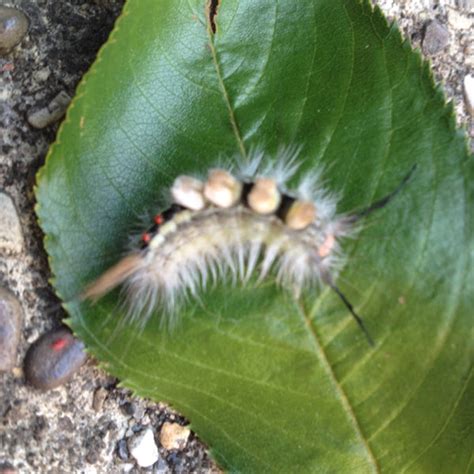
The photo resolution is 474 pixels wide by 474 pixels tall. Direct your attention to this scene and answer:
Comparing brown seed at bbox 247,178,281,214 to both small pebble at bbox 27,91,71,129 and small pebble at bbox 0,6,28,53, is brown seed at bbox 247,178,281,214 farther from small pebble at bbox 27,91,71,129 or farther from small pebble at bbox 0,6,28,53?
small pebble at bbox 0,6,28,53

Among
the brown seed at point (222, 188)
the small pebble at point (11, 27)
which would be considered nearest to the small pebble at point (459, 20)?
the brown seed at point (222, 188)

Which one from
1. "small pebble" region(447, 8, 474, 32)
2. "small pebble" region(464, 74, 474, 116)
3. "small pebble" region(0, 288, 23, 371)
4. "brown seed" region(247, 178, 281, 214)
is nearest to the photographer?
"brown seed" region(247, 178, 281, 214)

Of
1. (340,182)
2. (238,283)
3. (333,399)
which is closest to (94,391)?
(238,283)

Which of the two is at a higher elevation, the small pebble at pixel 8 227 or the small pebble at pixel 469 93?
the small pebble at pixel 469 93

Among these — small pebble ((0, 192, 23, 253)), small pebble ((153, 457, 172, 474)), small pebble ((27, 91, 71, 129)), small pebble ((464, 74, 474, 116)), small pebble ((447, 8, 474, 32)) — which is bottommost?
small pebble ((153, 457, 172, 474))

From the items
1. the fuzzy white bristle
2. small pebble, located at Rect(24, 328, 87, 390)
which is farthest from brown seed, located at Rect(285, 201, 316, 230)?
small pebble, located at Rect(24, 328, 87, 390)

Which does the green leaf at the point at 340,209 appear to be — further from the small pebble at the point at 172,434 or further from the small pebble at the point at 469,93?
the small pebble at the point at 469,93
